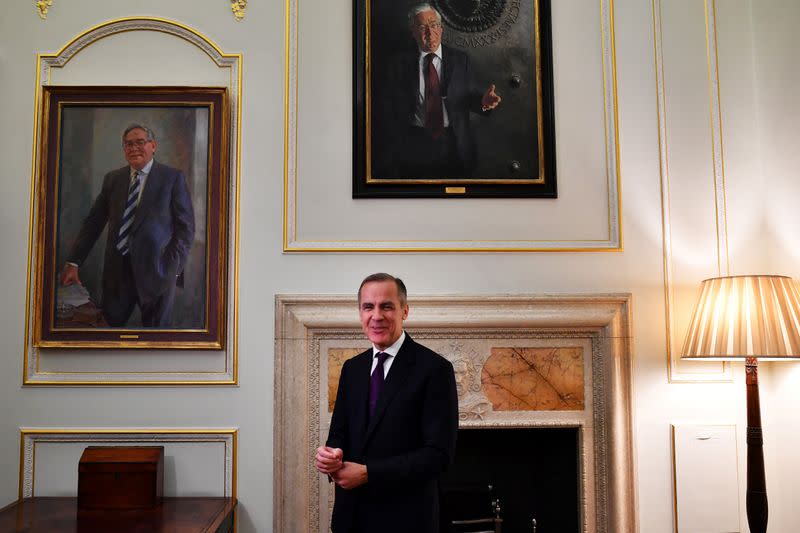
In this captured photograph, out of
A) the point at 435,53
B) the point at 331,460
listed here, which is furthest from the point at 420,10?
the point at 331,460

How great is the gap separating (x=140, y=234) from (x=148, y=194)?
0.19m

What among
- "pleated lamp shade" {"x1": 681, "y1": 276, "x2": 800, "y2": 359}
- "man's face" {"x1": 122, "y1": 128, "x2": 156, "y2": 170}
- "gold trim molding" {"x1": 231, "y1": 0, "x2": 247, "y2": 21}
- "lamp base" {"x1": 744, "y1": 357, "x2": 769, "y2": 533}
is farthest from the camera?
"gold trim molding" {"x1": 231, "y1": 0, "x2": 247, "y2": 21}

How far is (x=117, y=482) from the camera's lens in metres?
2.99

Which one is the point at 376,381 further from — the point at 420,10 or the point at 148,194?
the point at 420,10

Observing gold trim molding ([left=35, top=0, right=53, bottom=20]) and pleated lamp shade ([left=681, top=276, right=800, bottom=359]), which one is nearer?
pleated lamp shade ([left=681, top=276, right=800, bottom=359])

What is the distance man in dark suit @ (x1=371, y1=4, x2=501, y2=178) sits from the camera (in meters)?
3.48

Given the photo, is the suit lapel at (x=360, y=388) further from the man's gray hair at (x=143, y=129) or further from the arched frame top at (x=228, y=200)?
the man's gray hair at (x=143, y=129)

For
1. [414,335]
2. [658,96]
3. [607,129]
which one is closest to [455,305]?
[414,335]

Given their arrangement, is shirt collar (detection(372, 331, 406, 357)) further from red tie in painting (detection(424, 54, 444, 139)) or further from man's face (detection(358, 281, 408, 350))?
red tie in painting (detection(424, 54, 444, 139))

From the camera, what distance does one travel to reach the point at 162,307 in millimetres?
3318

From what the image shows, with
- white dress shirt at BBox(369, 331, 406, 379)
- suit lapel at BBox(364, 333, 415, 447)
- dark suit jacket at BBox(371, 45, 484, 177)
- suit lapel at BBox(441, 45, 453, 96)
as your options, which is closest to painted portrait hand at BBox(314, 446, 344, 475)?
suit lapel at BBox(364, 333, 415, 447)

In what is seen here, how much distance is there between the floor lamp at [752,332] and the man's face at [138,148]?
2646 millimetres

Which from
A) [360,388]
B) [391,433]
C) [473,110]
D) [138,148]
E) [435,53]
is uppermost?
[435,53]

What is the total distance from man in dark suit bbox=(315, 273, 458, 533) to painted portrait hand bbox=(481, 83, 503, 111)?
4.83 ft
